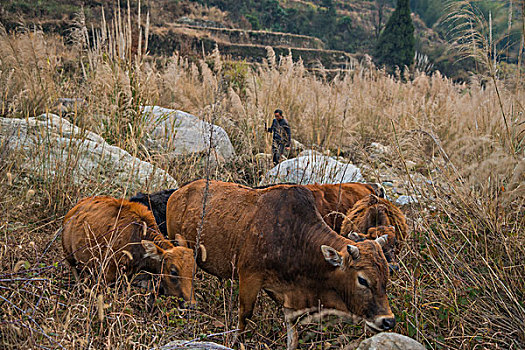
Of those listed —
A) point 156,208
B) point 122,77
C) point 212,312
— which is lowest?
point 212,312

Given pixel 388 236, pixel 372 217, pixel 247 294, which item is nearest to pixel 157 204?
pixel 247 294

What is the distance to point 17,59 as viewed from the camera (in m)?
6.25

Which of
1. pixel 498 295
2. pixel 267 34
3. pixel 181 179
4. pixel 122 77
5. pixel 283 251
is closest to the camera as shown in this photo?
pixel 498 295

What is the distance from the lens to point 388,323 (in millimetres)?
2621

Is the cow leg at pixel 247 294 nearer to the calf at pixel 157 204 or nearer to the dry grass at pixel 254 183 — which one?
the dry grass at pixel 254 183

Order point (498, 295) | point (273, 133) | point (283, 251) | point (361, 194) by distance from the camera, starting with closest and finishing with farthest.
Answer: point (498, 295)
point (283, 251)
point (361, 194)
point (273, 133)

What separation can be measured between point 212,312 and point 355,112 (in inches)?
280

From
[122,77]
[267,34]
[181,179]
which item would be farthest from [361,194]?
[267,34]

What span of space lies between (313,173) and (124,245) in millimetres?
2689

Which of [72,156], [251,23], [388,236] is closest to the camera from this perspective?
[388,236]

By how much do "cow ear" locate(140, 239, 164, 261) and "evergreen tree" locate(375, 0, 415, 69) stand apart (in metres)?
32.8

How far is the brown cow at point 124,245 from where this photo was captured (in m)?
3.26

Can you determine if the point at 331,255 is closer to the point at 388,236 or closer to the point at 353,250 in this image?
the point at 353,250

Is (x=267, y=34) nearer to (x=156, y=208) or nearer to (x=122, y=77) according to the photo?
(x=122, y=77)
